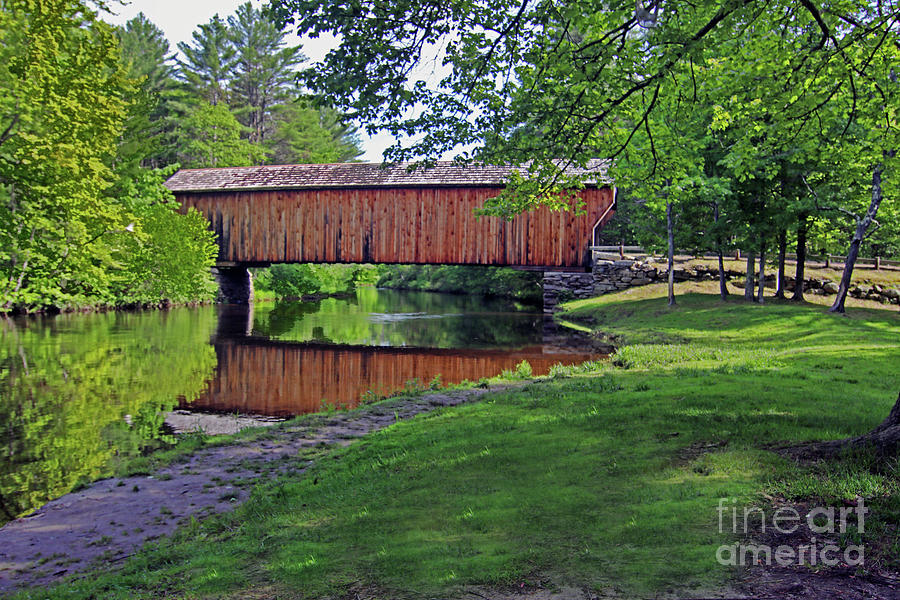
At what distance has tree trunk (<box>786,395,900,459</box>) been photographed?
4848 millimetres

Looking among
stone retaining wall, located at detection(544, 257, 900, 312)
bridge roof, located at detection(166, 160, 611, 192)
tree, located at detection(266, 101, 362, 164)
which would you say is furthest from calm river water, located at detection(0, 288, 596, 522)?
tree, located at detection(266, 101, 362, 164)

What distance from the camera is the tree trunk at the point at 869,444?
191 inches

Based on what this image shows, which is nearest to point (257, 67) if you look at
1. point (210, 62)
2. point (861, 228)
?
point (210, 62)

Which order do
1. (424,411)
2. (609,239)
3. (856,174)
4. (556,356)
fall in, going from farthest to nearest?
(609,239) < (556,356) < (856,174) < (424,411)

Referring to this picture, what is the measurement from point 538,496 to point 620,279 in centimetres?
2933

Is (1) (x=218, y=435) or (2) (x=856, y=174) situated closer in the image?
(1) (x=218, y=435)

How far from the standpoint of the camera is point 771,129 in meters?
9.77

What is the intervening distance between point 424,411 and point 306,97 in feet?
19.8

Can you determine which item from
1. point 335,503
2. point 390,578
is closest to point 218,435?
point 335,503

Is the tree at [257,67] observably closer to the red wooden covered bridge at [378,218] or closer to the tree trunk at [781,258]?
the red wooden covered bridge at [378,218]

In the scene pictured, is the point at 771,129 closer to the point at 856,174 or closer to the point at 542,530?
the point at 542,530

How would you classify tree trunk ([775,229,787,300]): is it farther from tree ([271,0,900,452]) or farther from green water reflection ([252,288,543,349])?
tree ([271,0,900,452])

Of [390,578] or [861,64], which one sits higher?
[861,64]

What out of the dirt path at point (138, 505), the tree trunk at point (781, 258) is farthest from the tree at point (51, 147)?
the tree trunk at point (781, 258)
